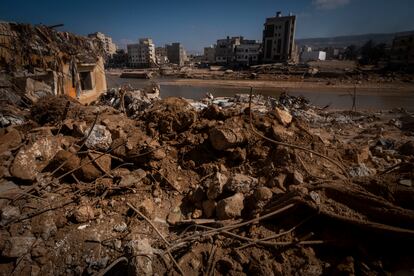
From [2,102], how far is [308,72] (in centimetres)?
3758

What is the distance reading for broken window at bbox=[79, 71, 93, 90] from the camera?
1016 centimetres

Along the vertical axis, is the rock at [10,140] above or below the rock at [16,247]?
above

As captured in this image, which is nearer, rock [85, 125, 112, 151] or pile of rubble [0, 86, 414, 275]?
pile of rubble [0, 86, 414, 275]

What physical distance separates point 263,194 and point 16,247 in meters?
3.17

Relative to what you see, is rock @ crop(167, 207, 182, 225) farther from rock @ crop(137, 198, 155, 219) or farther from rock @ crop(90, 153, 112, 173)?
rock @ crop(90, 153, 112, 173)

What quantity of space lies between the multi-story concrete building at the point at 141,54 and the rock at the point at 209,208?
70.0 metres

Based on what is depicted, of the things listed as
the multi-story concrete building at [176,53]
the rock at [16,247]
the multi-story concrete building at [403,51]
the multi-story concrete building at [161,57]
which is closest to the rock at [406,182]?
the rock at [16,247]

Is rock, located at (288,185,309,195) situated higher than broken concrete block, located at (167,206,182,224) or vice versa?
rock, located at (288,185,309,195)

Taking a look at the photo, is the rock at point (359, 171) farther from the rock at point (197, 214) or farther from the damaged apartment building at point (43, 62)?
the damaged apartment building at point (43, 62)

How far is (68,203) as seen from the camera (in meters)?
3.43

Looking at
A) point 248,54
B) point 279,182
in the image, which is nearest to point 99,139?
point 279,182

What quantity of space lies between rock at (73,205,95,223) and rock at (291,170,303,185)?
2.97 metres

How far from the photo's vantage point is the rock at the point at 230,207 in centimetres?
298

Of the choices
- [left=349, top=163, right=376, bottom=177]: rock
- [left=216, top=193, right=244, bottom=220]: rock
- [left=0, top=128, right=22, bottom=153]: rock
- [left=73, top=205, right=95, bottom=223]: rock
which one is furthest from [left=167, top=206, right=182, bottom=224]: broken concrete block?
[left=0, top=128, right=22, bottom=153]: rock
